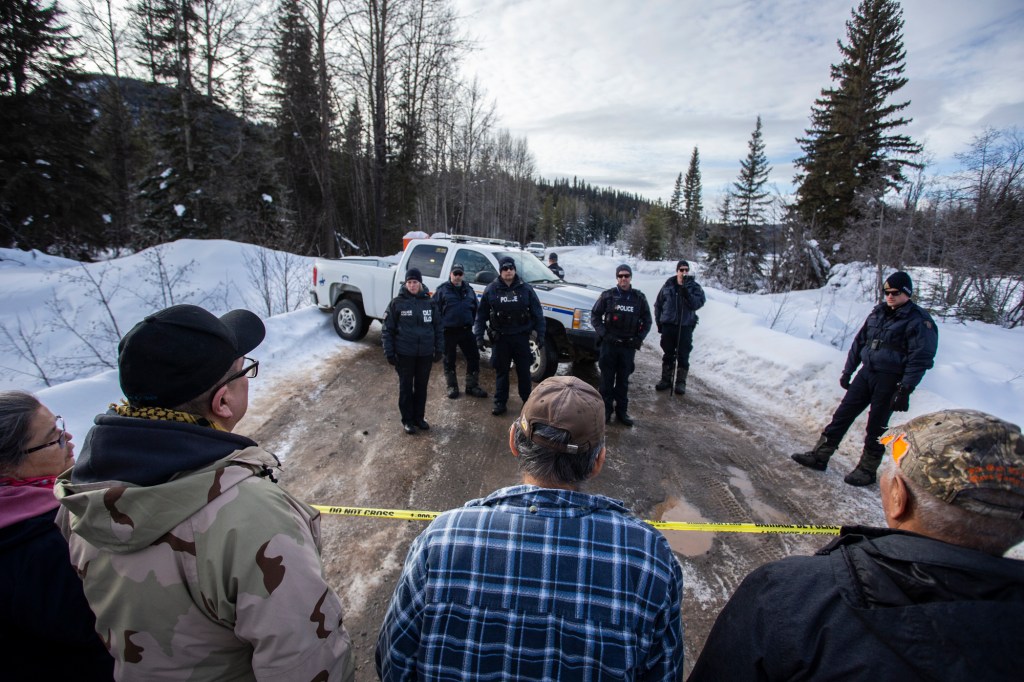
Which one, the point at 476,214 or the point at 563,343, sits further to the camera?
the point at 476,214

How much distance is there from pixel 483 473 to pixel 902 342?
430 cm

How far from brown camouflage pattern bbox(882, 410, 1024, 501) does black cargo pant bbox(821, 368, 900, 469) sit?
160 inches

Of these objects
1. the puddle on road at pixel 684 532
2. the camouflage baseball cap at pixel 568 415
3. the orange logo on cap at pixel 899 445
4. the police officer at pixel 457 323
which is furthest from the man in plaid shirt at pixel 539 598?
the police officer at pixel 457 323

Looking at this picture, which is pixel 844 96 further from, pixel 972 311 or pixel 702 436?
pixel 702 436

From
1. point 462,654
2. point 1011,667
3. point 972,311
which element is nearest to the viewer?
point 1011,667

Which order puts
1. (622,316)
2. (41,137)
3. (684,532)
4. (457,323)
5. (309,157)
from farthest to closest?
(309,157) < (41,137) < (457,323) < (622,316) < (684,532)

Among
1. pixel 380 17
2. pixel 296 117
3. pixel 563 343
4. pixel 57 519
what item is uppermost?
pixel 380 17

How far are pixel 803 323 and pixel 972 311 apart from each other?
421 cm

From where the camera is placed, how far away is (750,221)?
33062mm

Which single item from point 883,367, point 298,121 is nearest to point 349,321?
point 883,367

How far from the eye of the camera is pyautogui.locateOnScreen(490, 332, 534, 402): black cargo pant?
19.0ft

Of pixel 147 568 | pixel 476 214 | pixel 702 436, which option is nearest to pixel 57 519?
pixel 147 568

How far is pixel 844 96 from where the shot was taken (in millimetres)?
22984

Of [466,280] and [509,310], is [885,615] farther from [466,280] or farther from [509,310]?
[466,280]
